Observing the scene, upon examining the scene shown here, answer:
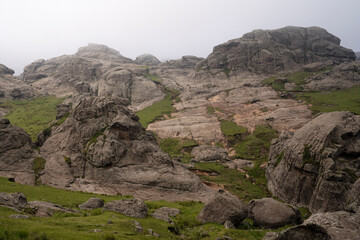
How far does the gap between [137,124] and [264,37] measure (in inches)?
7028

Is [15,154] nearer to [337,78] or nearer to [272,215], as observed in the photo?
[272,215]

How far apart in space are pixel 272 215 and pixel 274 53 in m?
180

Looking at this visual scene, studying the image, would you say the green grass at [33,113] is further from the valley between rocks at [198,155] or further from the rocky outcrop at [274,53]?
the rocky outcrop at [274,53]

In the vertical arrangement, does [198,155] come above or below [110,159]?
below

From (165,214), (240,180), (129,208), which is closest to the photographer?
(129,208)

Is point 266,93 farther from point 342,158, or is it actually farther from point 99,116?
point 99,116

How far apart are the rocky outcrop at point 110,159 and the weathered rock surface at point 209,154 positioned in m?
22.2

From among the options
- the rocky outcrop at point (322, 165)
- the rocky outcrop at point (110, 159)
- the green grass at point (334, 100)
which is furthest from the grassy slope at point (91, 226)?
the green grass at point (334, 100)

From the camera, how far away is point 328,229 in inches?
771

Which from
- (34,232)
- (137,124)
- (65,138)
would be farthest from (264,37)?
(34,232)

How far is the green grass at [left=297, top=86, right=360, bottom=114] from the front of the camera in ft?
328

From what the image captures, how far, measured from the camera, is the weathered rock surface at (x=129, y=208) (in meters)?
26.5

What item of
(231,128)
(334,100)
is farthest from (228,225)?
(334,100)

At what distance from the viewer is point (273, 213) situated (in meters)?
26.8
